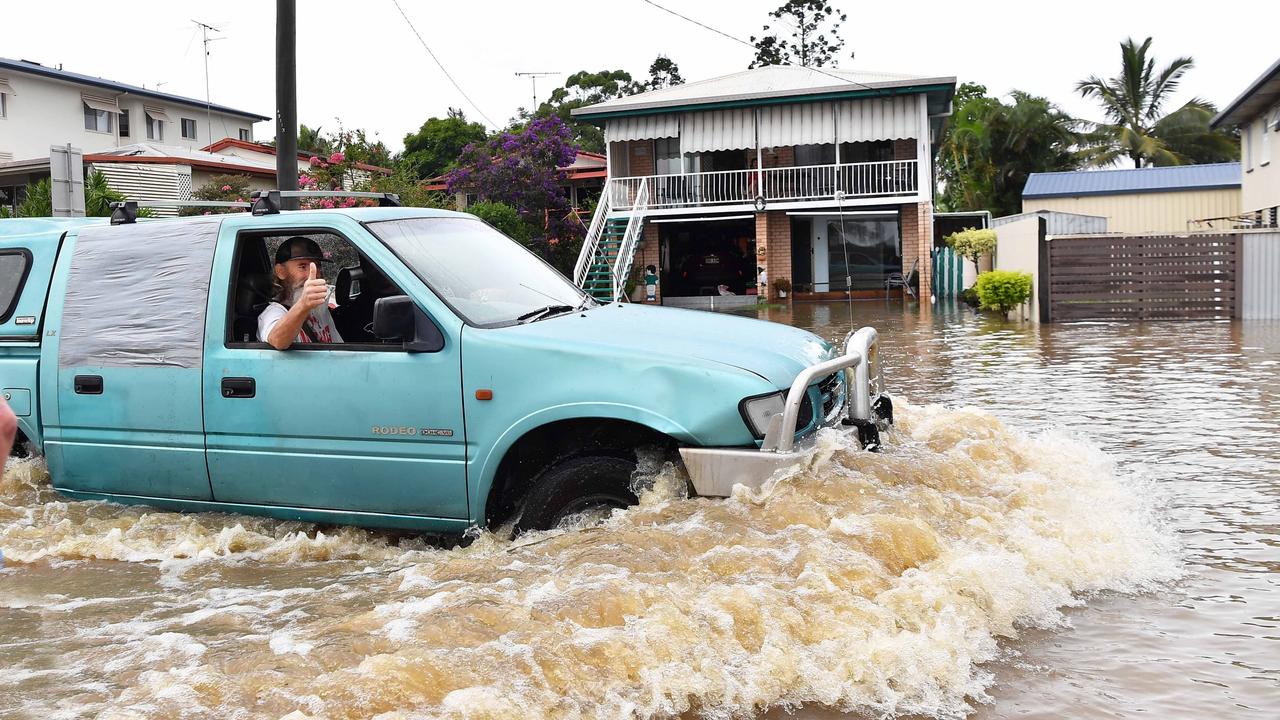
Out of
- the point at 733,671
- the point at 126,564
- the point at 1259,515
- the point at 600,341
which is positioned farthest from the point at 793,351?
the point at 126,564

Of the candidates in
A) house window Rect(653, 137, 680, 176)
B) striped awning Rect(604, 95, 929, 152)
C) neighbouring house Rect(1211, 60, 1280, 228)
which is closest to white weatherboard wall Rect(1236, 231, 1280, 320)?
neighbouring house Rect(1211, 60, 1280, 228)

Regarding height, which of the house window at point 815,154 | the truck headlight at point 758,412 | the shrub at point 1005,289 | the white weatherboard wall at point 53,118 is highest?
the white weatherboard wall at point 53,118

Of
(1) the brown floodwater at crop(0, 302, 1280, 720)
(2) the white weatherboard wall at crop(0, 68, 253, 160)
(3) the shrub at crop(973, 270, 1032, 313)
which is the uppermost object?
(2) the white weatherboard wall at crop(0, 68, 253, 160)

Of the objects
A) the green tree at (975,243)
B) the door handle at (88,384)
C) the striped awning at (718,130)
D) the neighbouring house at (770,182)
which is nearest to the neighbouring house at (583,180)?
the neighbouring house at (770,182)

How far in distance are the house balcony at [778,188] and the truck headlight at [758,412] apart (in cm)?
2677

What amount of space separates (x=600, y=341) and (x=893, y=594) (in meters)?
1.60

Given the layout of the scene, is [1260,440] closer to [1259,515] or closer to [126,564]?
[1259,515]

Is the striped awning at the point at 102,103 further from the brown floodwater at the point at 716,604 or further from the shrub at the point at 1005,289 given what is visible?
the brown floodwater at the point at 716,604

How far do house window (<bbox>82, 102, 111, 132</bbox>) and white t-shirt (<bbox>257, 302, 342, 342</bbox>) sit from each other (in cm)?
4283

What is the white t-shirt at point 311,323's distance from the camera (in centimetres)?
556

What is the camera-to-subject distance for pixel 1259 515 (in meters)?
6.08

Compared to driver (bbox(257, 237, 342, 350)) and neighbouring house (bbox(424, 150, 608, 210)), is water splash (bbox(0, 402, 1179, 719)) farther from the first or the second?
neighbouring house (bbox(424, 150, 608, 210))

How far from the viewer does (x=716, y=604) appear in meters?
4.09

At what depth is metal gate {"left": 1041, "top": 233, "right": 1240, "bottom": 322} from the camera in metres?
19.3
